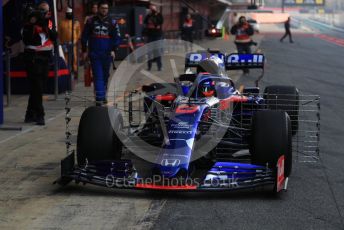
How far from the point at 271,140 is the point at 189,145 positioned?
0.74 m

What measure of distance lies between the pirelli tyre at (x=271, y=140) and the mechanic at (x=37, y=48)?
14.7ft

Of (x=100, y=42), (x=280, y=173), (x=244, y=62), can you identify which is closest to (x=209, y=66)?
(x=244, y=62)

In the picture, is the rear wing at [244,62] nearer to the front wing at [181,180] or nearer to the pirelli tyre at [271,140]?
the pirelli tyre at [271,140]

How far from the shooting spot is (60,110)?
40.0 ft

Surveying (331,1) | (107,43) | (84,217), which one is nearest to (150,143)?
(84,217)

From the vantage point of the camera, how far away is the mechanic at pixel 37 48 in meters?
10.4

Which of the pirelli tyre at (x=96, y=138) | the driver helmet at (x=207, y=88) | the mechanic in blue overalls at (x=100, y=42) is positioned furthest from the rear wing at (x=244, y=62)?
the pirelli tyre at (x=96, y=138)

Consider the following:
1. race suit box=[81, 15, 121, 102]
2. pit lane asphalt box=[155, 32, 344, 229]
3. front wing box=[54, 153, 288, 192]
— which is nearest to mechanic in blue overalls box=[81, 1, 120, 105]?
race suit box=[81, 15, 121, 102]

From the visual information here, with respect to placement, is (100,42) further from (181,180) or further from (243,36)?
(243,36)

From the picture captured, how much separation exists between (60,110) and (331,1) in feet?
427

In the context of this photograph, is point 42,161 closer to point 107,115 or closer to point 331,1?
point 107,115

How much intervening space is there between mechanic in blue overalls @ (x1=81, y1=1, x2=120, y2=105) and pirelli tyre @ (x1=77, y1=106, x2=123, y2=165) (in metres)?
4.53

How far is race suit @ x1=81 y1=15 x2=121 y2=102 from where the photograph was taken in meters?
11.6

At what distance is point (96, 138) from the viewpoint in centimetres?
692
